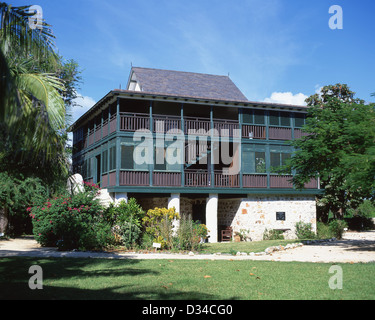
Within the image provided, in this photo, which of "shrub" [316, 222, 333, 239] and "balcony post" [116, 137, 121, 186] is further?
"shrub" [316, 222, 333, 239]

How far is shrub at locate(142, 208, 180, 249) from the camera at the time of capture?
13.5m

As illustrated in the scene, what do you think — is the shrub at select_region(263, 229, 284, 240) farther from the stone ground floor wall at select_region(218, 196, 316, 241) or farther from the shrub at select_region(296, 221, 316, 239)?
the shrub at select_region(296, 221, 316, 239)

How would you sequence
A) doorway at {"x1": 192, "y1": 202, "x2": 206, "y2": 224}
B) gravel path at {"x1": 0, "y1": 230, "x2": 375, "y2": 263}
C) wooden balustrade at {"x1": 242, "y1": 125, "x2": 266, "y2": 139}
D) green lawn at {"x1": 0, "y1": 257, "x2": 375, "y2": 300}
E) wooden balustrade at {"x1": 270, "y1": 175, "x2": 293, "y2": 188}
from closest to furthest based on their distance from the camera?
green lawn at {"x1": 0, "y1": 257, "x2": 375, "y2": 300} < gravel path at {"x1": 0, "y1": 230, "x2": 375, "y2": 263} < wooden balustrade at {"x1": 270, "y1": 175, "x2": 293, "y2": 188} < wooden balustrade at {"x1": 242, "y1": 125, "x2": 266, "y2": 139} < doorway at {"x1": 192, "y1": 202, "x2": 206, "y2": 224}

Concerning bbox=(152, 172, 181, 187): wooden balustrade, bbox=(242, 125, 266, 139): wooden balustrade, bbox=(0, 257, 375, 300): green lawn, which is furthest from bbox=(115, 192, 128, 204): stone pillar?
bbox=(0, 257, 375, 300): green lawn

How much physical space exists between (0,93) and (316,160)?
36.7ft

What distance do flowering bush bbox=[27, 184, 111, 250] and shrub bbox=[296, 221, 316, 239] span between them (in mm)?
10516

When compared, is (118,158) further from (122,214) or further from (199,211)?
(199,211)

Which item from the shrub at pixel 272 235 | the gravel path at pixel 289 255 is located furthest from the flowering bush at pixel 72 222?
→ the shrub at pixel 272 235

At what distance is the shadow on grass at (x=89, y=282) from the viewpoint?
5.56 m

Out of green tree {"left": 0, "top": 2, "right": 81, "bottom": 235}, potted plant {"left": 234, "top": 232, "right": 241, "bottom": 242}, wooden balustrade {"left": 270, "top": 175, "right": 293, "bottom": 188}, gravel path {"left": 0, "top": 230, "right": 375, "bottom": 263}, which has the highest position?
green tree {"left": 0, "top": 2, "right": 81, "bottom": 235}

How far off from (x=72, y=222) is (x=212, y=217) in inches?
305

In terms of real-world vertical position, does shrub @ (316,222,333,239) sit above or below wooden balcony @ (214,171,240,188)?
below

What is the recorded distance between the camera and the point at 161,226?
13766 millimetres

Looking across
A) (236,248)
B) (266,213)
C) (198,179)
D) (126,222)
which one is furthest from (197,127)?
(126,222)
